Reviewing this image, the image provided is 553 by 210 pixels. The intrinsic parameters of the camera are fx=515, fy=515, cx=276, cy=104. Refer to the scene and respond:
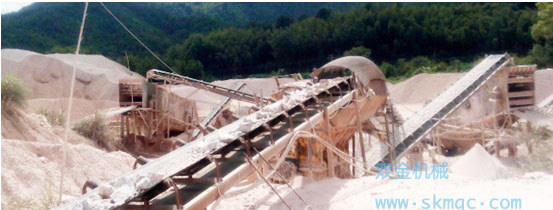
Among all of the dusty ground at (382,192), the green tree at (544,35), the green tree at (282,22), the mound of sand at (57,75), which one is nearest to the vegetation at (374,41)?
the green tree at (282,22)

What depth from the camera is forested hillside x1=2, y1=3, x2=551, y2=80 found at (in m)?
43.4

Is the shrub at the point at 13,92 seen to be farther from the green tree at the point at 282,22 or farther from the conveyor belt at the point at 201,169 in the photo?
the green tree at the point at 282,22

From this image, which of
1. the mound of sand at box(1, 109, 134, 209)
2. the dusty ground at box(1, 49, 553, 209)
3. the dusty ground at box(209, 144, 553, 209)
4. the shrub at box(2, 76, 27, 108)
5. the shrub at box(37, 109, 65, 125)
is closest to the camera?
the dusty ground at box(209, 144, 553, 209)

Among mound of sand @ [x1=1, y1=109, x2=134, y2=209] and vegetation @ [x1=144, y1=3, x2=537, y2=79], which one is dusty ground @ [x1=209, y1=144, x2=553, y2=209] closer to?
mound of sand @ [x1=1, y1=109, x2=134, y2=209]

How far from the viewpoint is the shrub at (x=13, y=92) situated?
37.3 feet

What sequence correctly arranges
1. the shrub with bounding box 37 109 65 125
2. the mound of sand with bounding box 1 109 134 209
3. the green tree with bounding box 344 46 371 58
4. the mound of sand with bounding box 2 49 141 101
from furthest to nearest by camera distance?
the green tree with bounding box 344 46 371 58 < the mound of sand with bounding box 2 49 141 101 < the shrub with bounding box 37 109 65 125 < the mound of sand with bounding box 1 109 134 209

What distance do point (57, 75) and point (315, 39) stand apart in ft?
86.8

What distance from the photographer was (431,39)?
4634 cm

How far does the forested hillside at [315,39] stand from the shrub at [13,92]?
93.5 feet

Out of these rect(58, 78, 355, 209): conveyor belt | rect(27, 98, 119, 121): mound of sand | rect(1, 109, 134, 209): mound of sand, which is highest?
rect(58, 78, 355, 209): conveyor belt

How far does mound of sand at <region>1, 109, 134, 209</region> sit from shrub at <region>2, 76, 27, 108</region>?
0.23 metres

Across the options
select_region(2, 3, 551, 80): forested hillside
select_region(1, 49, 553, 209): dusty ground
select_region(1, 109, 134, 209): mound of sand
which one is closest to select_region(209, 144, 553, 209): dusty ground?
Answer: select_region(1, 49, 553, 209): dusty ground

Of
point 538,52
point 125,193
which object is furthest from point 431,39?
point 125,193

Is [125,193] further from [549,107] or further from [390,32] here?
[390,32]
